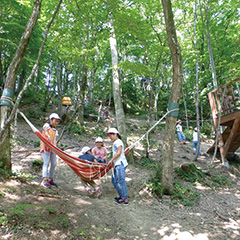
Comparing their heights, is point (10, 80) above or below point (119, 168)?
above

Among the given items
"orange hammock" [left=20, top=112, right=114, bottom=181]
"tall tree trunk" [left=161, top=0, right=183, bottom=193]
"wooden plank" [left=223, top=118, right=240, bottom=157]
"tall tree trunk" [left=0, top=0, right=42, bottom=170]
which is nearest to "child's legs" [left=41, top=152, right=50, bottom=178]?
"orange hammock" [left=20, top=112, right=114, bottom=181]

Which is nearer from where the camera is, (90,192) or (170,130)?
(90,192)

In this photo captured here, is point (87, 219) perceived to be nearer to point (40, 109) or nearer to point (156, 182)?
point (156, 182)

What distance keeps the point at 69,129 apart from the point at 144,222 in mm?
7391

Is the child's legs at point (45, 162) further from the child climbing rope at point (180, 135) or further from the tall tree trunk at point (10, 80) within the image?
the child climbing rope at point (180, 135)

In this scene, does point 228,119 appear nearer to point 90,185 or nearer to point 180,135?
point 180,135

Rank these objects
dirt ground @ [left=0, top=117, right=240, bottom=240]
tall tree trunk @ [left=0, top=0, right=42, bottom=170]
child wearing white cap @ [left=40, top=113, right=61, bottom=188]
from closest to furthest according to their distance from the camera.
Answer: dirt ground @ [left=0, top=117, right=240, bottom=240], tall tree trunk @ [left=0, top=0, right=42, bottom=170], child wearing white cap @ [left=40, top=113, right=61, bottom=188]

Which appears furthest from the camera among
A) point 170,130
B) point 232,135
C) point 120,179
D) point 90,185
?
point 232,135

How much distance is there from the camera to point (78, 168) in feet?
10.2

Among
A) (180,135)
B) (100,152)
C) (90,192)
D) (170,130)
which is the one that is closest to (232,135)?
(180,135)

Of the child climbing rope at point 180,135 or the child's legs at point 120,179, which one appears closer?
the child's legs at point 120,179

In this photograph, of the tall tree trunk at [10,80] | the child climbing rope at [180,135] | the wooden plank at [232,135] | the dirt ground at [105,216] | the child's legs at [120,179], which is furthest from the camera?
the child climbing rope at [180,135]

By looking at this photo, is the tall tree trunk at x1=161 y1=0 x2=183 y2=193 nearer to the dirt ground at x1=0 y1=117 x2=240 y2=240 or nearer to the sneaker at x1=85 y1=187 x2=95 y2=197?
the dirt ground at x1=0 y1=117 x2=240 y2=240

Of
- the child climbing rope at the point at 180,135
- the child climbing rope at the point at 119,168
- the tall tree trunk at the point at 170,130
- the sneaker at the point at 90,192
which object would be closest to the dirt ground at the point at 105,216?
the sneaker at the point at 90,192
